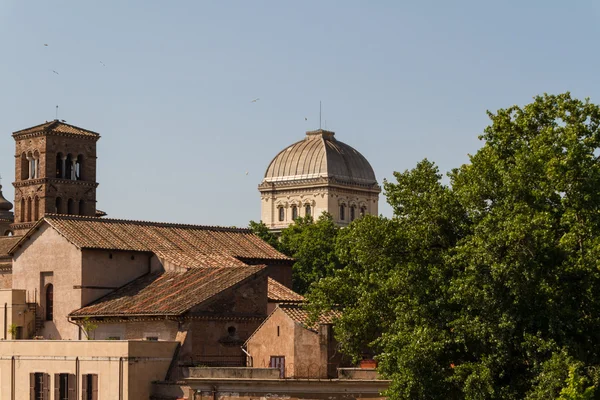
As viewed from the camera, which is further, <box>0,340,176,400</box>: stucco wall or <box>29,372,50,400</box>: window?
<box>29,372,50,400</box>: window

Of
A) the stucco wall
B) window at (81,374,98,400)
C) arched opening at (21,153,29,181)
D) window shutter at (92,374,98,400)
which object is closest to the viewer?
the stucco wall

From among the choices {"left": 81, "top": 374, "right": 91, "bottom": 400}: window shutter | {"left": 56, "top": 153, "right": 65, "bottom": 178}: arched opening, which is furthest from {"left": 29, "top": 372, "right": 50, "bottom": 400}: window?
{"left": 56, "top": 153, "right": 65, "bottom": 178}: arched opening

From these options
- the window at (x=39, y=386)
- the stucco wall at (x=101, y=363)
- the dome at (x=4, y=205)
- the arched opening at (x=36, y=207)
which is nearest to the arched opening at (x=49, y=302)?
the stucco wall at (x=101, y=363)

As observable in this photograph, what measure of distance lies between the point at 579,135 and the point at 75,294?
25.5 metres

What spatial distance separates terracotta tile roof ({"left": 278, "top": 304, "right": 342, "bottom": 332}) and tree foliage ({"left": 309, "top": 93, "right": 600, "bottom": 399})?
449 cm

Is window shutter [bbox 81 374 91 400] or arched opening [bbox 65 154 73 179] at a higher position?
arched opening [bbox 65 154 73 179]

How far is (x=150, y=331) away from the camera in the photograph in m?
56.8

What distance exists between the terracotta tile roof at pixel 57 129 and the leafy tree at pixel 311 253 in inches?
651

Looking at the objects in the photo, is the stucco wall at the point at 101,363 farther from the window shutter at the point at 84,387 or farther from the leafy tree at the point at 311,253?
the leafy tree at the point at 311,253

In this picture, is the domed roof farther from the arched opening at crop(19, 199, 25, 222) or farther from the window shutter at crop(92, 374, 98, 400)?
the window shutter at crop(92, 374, 98, 400)

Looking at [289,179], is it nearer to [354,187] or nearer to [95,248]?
[354,187]

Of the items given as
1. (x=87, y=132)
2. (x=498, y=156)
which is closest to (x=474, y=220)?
(x=498, y=156)

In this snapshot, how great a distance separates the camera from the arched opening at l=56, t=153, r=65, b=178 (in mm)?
101312

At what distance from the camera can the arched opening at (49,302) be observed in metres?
63.2
